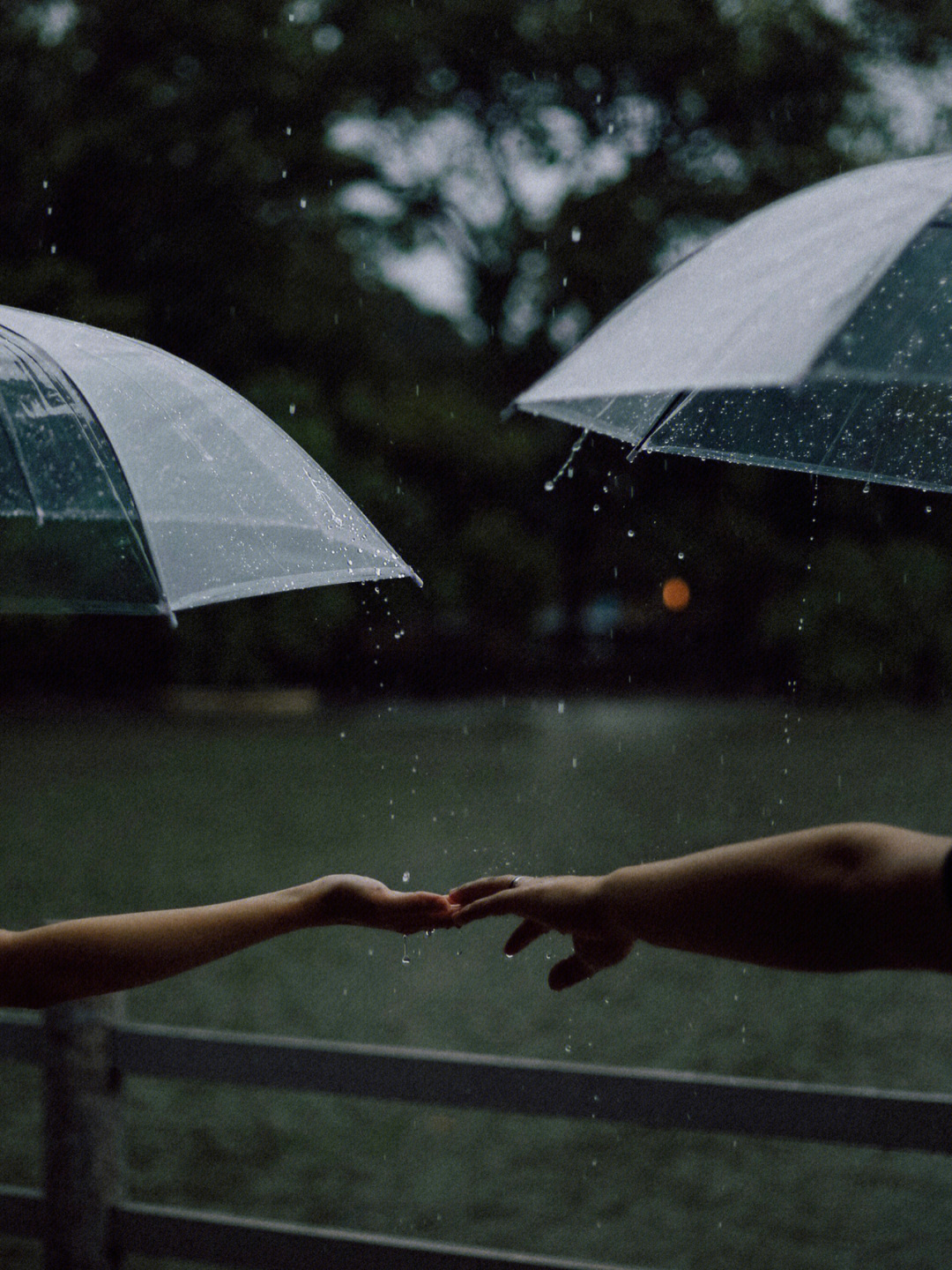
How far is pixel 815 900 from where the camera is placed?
4.91 feet

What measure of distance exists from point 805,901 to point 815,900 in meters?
0.01

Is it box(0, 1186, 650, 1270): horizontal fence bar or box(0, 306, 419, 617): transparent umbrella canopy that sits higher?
box(0, 306, 419, 617): transparent umbrella canopy

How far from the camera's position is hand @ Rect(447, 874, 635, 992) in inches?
66.9

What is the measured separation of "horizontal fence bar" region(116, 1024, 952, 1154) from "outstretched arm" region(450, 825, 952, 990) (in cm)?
136

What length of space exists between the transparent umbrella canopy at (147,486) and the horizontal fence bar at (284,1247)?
1478 millimetres

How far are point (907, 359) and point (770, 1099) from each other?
1.40m

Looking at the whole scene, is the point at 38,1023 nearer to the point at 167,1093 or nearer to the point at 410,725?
the point at 167,1093

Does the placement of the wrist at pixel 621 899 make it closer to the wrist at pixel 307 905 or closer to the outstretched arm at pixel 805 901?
the outstretched arm at pixel 805 901

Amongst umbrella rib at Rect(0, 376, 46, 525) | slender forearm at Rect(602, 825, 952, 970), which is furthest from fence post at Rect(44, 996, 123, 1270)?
slender forearm at Rect(602, 825, 952, 970)

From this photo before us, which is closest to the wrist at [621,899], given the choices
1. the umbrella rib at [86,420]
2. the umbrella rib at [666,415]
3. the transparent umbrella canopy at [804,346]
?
the transparent umbrella canopy at [804,346]

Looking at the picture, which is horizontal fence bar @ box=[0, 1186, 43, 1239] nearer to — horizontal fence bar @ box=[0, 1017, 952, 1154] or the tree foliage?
horizontal fence bar @ box=[0, 1017, 952, 1154]

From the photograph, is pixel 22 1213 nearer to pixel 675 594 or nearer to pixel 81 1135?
pixel 81 1135

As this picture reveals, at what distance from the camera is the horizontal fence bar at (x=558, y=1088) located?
282 centimetres

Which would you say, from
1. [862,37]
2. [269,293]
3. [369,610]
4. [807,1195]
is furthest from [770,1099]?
[862,37]
